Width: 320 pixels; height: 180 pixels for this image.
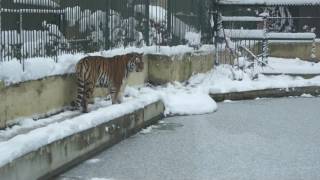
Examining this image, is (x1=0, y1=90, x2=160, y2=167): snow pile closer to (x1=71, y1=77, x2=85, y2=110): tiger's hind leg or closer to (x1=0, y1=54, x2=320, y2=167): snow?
(x1=0, y1=54, x2=320, y2=167): snow

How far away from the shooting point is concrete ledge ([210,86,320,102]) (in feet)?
50.2

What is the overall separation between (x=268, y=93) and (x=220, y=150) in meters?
6.72

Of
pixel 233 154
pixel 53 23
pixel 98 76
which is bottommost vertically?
pixel 233 154

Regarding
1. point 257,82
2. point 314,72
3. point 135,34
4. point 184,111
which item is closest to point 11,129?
point 184,111

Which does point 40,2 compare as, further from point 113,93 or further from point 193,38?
point 193,38

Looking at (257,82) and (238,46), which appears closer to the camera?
(257,82)

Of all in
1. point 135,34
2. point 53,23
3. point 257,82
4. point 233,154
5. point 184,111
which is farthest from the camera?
point 257,82

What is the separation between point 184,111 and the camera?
508 inches

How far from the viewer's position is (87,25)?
11562 millimetres

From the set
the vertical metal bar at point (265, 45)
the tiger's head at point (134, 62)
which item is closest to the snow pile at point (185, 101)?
the tiger's head at point (134, 62)

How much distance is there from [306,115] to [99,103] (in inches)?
177

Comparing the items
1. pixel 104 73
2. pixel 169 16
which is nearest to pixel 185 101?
pixel 104 73

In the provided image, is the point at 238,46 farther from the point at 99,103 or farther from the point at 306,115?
→ the point at 99,103

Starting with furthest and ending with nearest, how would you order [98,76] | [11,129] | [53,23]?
[98,76] < [53,23] < [11,129]
